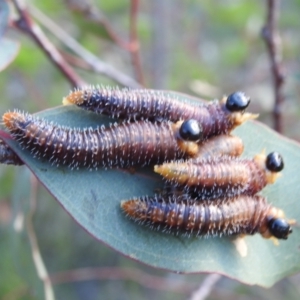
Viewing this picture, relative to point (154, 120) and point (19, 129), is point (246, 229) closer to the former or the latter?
point (154, 120)

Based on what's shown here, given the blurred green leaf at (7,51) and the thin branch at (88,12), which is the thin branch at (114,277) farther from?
the blurred green leaf at (7,51)

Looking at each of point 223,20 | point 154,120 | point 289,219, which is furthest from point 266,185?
point 223,20

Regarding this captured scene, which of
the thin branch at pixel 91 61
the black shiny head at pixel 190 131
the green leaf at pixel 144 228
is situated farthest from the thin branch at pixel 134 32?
the black shiny head at pixel 190 131

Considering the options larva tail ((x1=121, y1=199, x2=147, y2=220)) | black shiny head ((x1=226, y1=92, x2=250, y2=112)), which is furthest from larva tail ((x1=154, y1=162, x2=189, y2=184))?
black shiny head ((x1=226, y1=92, x2=250, y2=112))

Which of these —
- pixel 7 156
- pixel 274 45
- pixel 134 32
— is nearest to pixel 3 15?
pixel 7 156

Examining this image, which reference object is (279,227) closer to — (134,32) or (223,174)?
(223,174)

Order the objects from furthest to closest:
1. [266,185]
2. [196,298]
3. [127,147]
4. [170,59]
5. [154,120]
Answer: [170,59]
[196,298]
[266,185]
[154,120]
[127,147]
